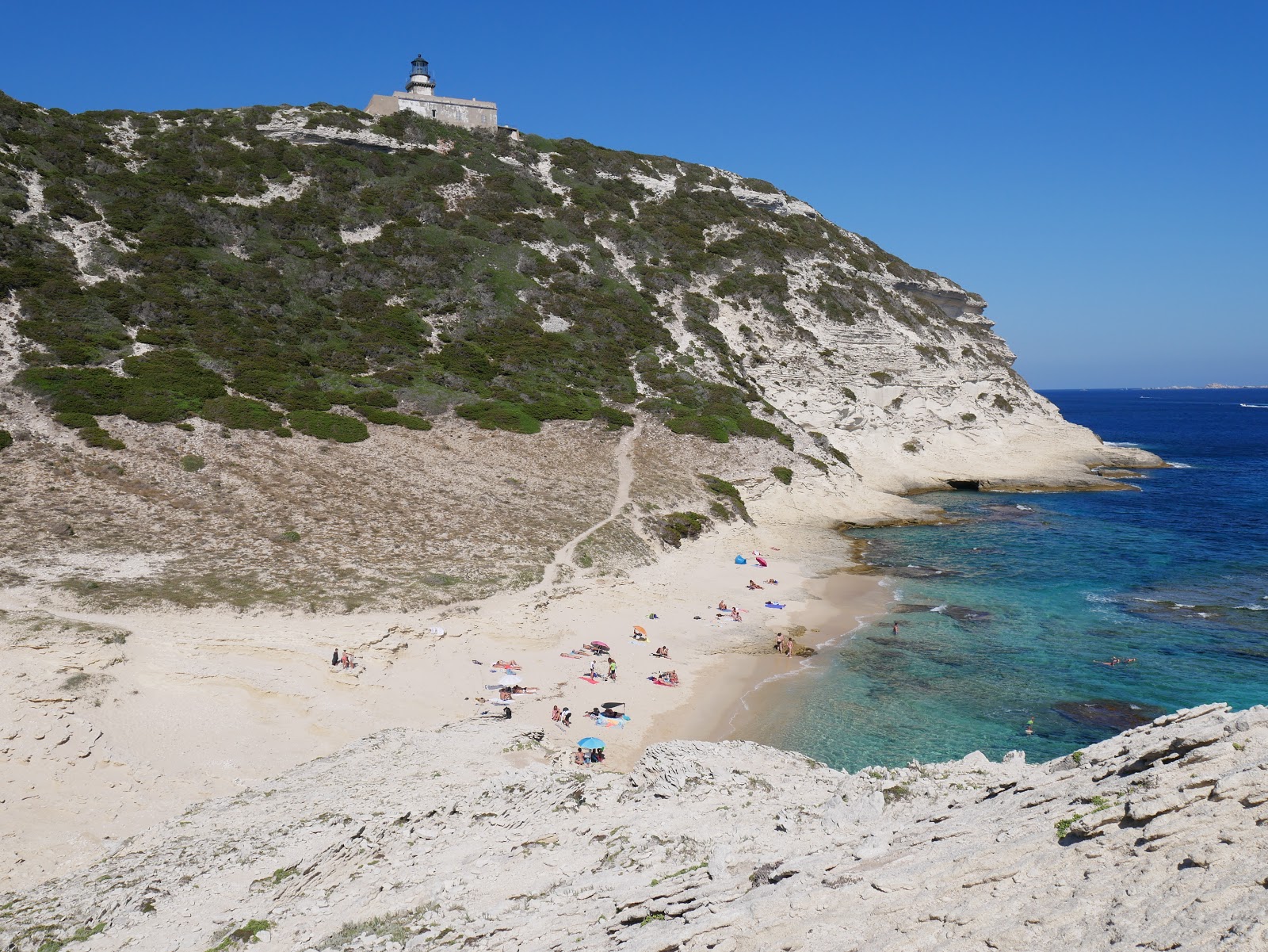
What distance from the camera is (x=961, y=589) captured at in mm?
39000

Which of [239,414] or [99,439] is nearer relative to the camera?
[99,439]

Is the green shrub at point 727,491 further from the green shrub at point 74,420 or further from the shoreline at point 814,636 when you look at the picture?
the green shrub at point 74,420

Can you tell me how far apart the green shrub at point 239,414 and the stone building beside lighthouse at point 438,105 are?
176 feet

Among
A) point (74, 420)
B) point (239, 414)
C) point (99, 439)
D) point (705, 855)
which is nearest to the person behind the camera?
point (705, 855)

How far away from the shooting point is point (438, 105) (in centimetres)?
8662

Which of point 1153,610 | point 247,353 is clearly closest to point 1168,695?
point 1153,610

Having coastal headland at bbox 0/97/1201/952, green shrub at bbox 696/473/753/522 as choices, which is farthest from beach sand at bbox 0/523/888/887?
green shrub at bbox 696/473/753/522

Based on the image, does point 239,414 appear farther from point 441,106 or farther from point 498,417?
point 441,106

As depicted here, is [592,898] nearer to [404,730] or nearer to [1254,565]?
[404,730]

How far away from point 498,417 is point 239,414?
1508cm

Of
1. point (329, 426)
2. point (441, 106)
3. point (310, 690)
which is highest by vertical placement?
point (441, 106)

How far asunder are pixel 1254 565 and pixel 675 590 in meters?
32.9

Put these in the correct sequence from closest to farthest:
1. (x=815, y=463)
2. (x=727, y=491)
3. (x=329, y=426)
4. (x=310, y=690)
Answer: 1. (x=310, y=690)
2. (x=329, y=426)
3. (x=727, y=491)
4. (x=815, y=463)

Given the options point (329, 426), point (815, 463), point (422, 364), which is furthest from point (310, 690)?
point (815, 463)
